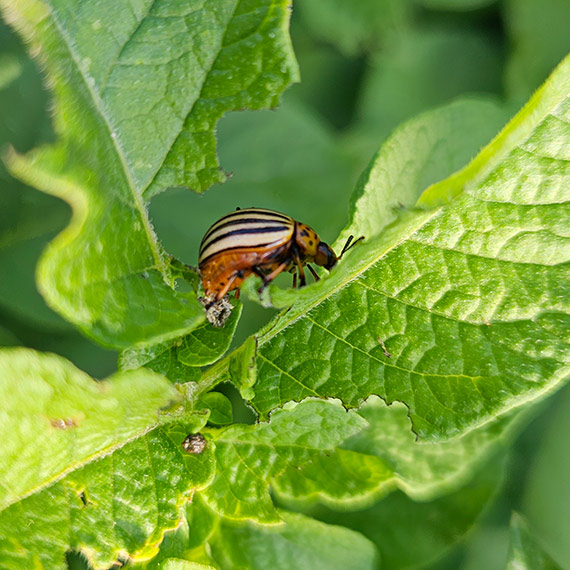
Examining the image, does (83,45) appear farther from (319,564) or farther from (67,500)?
(319,564)

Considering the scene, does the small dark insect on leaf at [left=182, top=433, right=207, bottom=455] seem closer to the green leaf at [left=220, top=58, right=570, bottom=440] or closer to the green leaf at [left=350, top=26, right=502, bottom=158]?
the green leaf at [left=220, top=58, right=570, bottom=440]

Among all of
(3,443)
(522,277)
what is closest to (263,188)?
(522,277)

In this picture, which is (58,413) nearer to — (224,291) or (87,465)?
(87,465)

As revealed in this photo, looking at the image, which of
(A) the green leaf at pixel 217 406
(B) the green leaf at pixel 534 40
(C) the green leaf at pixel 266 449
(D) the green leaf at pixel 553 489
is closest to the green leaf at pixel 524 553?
(C) the green leaf at pixel 266 449

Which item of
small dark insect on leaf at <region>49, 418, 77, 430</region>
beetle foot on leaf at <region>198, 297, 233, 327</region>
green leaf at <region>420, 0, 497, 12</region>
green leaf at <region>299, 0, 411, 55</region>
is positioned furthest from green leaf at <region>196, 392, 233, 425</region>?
green leaf at <region>420, 0, 497, 12</region>

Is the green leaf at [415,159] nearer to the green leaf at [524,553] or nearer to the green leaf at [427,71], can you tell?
the green leaf at [524,553]

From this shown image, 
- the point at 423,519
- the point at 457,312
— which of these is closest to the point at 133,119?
the point at 457,312
